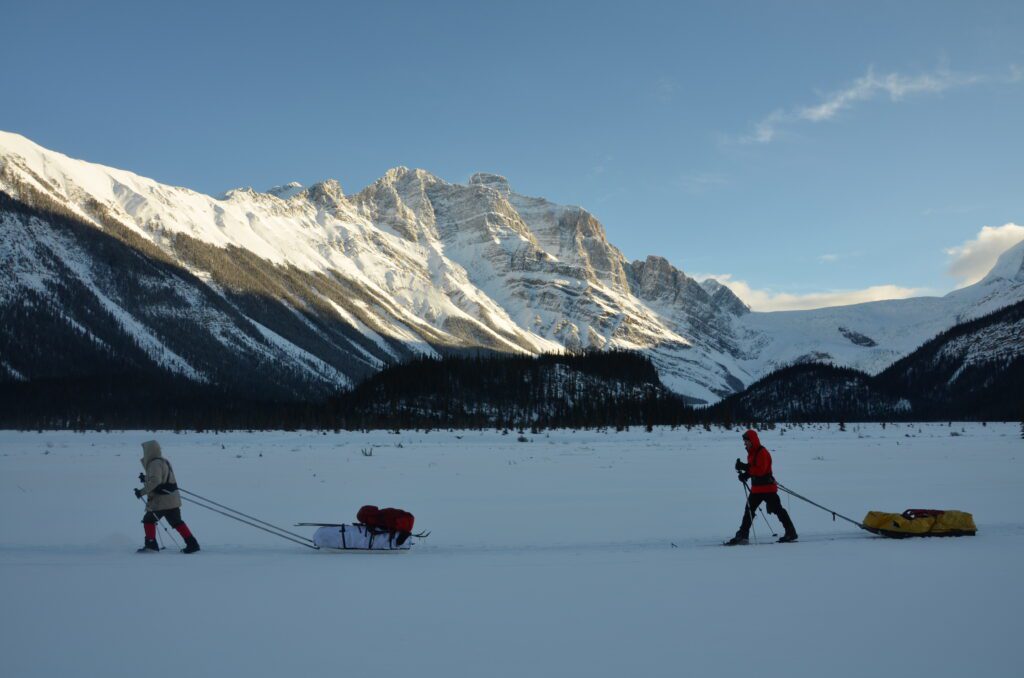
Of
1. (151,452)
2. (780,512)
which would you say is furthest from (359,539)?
(780,512)

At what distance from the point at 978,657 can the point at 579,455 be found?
3159 centimetres

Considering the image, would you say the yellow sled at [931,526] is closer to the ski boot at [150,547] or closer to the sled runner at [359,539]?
the sled runner at [359,539]

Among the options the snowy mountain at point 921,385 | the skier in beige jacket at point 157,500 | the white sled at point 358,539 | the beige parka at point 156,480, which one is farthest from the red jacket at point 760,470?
the snowy mountain at point 921,385

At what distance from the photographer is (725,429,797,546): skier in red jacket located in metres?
12.3

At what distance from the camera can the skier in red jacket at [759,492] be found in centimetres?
1230

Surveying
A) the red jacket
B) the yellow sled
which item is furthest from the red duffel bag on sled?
the yellow sled

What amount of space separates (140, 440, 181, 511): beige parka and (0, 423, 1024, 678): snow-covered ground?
2.78ft

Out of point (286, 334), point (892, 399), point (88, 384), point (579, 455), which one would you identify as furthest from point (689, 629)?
point (286, 334)

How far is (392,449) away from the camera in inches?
1676

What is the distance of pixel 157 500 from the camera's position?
12211mm

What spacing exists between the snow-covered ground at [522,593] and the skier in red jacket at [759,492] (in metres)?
0.51

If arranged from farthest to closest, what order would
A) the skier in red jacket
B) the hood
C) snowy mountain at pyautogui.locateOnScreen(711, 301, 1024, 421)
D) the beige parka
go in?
1. snowy mountain at pyautogui.locateOnScreen(711, 301, 1024, 421)
2. the hood
3. the skier in red jacket
4. the beige parka

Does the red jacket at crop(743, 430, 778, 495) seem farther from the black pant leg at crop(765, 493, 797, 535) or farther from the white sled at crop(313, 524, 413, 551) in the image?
the white sled at crop(313, 524, 413, 551)

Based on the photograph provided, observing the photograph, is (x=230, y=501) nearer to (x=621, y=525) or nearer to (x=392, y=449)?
(x=621, y=525)
